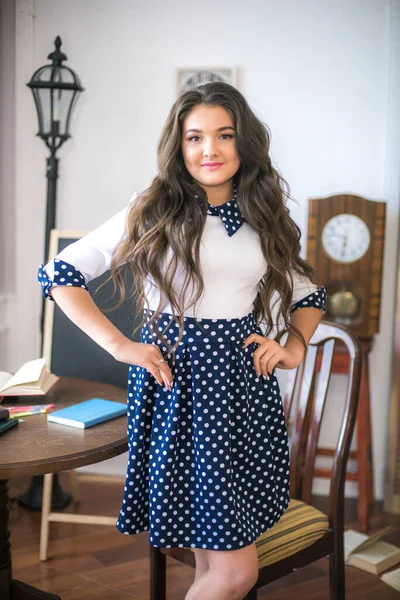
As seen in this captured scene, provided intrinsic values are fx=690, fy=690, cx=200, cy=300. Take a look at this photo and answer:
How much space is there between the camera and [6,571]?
6.38 feet

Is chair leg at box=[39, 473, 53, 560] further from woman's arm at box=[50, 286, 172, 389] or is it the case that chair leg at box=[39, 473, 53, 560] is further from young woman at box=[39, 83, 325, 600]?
woman's arm at box=[50, 286, 172, 389]

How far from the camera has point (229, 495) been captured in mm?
1436

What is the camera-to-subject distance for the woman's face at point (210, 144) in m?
1.48

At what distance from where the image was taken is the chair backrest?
70.8 inches

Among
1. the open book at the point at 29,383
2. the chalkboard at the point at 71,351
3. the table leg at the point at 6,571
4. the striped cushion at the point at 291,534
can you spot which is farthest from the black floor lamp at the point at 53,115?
the striped cushion at the point at 291,534

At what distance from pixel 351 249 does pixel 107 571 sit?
5.18 feet

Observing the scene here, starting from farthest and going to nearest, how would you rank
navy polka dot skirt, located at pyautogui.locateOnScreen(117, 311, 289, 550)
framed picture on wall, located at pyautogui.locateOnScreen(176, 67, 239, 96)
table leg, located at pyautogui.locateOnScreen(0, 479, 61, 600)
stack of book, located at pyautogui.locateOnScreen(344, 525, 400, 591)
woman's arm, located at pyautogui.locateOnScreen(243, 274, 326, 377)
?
framed picture on wall, located at pyautogui.locateOnScreen(176, 67, 239, 96)
stack of book, located at pyautogui.locateOnScreen(344, 525, 400, 591)
table leg, located at pyautogui.locateOnScreen(0, 479, 61, 600)
woman's arm, located at pyautogui.locateOnScreen(243, 274, 326, 377)
navy polka dot skirt, located at pyautogui.locateOnScreen(117, 311, 289, 550)

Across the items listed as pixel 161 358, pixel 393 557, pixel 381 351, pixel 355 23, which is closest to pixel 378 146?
pixel 355 23

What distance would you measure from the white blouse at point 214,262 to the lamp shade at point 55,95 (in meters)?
1.49

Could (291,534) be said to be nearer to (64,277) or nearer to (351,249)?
(64,277)

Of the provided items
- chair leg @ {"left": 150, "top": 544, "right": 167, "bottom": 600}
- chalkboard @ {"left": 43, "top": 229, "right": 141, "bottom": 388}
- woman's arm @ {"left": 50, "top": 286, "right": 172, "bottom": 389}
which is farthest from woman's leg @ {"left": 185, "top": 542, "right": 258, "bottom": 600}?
chalkboard @ {"left": 43, "top": 229, "right": 141, "bottom": 388}

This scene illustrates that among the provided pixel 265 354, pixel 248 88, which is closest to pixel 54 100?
pixel 248 88

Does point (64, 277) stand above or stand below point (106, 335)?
above

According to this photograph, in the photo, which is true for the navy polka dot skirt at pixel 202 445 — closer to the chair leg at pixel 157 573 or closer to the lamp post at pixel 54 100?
the chair leg at pixel 157 573
